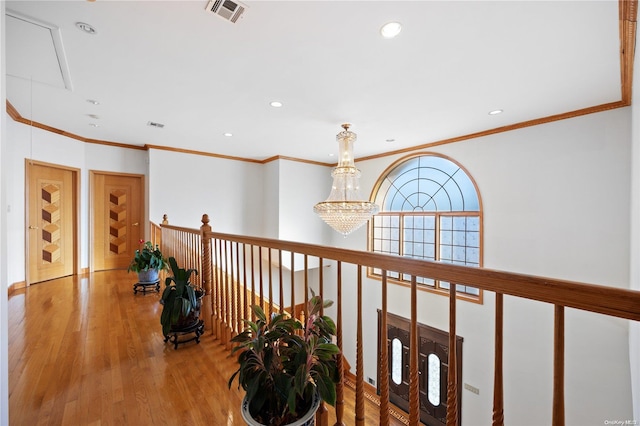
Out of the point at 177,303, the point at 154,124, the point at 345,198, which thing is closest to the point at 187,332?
the point at 177,303

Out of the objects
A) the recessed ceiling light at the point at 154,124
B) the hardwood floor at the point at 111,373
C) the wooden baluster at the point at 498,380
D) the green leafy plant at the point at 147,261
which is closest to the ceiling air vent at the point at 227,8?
the wooden baluster at the point at 498,380

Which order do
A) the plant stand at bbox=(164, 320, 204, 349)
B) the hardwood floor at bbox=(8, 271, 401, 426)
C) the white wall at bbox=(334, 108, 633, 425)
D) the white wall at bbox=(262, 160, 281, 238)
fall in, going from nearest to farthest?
1. the hardwood floor at bbox=(8, 271, 401, 426)
2. the plant stand at bbox=(164, 320, 204, 349)
3. the white wall at bbox=(334, 108, 633, 425)
4. the white wall at bbox=(262, 160, 281, 238)

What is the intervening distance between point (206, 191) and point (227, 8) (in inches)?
176

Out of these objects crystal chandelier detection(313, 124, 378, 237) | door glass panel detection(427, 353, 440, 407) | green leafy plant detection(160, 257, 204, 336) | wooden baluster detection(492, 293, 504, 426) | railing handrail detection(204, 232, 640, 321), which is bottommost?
door glass panel detection(427, 353, 440, 407)

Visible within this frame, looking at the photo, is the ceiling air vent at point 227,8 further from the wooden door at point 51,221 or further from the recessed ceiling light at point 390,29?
the wooden door at point 51,221

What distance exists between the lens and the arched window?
14.4ft

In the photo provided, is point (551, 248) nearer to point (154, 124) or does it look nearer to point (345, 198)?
point (345, 198)

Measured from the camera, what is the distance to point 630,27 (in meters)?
1.74

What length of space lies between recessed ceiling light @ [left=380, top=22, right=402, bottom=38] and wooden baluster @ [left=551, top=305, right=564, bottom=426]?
75.0 inches

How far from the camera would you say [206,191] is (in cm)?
569

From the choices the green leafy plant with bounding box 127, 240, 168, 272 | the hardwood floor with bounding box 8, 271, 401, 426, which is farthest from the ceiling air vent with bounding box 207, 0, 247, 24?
the green leafy plant with bounding box 127, 240, 168, 272

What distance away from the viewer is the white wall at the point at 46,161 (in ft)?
11.6

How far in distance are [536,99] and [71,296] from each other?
6.01m

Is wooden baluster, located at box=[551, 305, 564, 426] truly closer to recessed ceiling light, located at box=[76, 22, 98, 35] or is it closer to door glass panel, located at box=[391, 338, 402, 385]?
recessed ceiling light, located at box=[76, 22, 98, 35]
